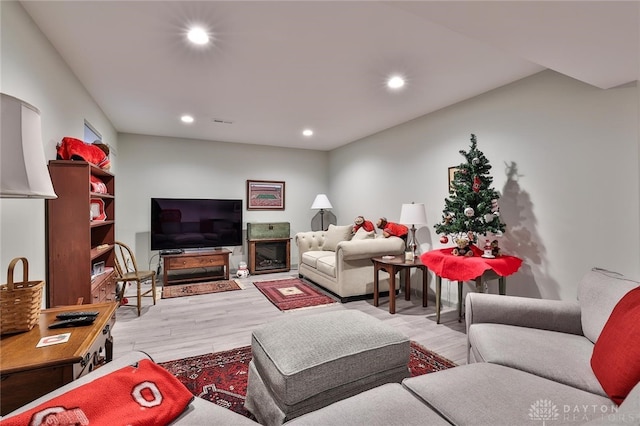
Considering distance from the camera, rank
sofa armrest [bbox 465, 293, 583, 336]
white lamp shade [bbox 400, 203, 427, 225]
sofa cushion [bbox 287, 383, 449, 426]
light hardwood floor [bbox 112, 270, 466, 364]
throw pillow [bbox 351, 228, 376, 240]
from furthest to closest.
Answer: throw pillow [bbox 351, 228, 376, 240], white lamp shade [bbox 400, 203, 427, 225], light hardwood floor [bbox 112, 270, 466, 364], sofa armrest [bbox 465, 293, 583, 336], sofa cushion [bbox 287, 383, 449, 426]

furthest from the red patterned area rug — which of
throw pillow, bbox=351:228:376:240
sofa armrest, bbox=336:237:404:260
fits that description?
throw pillow, bbox=351:228:376:240

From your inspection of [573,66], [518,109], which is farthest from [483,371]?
[518,109]

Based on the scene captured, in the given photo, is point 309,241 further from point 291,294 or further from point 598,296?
→ point 598,296

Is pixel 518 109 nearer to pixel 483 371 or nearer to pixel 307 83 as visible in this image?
pixel 307 83

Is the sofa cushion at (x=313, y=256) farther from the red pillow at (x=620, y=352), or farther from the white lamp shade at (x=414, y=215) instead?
the red pillow at (x=620, y=352)

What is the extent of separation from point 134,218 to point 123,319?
2230 mm

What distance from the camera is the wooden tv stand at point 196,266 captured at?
15.2ft

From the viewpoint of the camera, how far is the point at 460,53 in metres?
2.39

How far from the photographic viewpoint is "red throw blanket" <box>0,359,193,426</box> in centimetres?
90

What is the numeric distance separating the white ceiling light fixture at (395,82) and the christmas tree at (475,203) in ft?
3.03

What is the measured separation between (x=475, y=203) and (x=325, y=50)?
2.01 m

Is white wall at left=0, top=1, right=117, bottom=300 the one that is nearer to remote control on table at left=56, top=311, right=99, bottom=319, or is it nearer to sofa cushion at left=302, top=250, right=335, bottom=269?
remote control on table at left=56, top=311, right=99, bottom=319

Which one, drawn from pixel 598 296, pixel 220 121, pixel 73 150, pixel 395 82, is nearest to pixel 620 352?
pixel 598 296

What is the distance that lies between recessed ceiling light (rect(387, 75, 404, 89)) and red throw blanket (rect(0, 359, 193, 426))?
2875 millimetres
